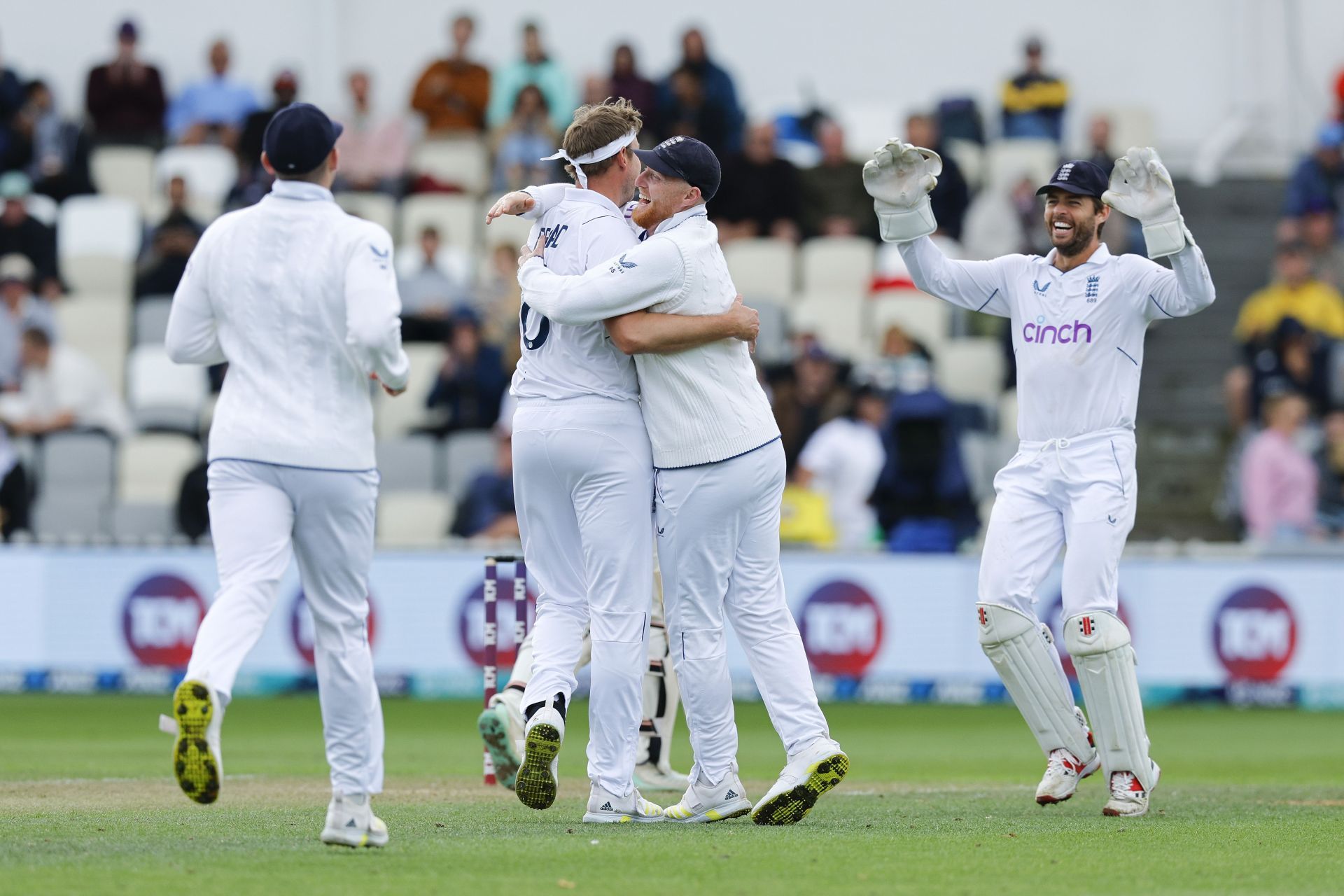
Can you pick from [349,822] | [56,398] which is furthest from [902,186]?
[56,398]

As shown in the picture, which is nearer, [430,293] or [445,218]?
[430,293]

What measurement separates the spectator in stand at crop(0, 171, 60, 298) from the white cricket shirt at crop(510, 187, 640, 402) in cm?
1334

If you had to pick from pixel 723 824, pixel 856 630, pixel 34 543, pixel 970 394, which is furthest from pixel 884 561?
pixel 723 824

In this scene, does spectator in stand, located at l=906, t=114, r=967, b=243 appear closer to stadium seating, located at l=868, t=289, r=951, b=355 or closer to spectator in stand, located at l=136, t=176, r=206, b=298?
stadium seating, located at l=868, t=289, r=951, b=355

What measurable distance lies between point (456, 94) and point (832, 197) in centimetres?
428

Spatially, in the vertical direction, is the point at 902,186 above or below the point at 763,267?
above

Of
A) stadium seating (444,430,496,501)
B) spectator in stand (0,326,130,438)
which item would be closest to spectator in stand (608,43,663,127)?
stadium seating (444,430,496,501)

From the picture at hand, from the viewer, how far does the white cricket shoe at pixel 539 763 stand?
719 cm

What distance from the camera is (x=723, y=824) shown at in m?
7.67

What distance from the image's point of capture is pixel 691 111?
68.0ft

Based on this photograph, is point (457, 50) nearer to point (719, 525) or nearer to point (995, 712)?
point (995, 712)

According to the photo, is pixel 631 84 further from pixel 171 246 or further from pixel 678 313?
pixel 678 313

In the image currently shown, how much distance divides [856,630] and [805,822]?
7478 millimetres

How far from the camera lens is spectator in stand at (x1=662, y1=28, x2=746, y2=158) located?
20766 mm
